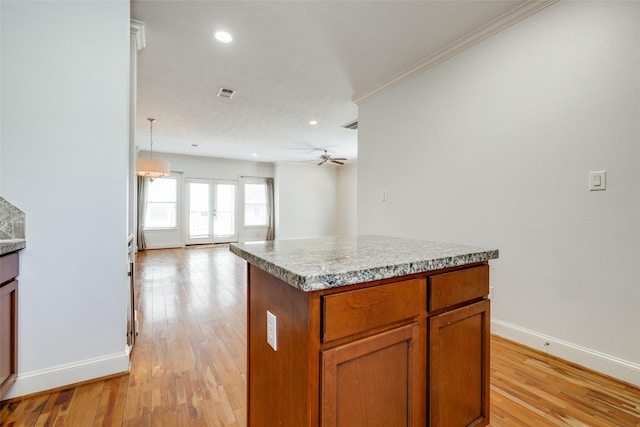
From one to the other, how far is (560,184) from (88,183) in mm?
3083

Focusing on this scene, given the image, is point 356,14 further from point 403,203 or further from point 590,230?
point 590,230

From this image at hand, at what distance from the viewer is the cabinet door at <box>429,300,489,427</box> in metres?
1.03

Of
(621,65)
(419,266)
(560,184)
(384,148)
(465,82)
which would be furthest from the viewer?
(384,148)

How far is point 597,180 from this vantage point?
1.83 meters

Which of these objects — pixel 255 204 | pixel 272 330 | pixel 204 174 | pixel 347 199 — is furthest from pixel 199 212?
pixel 272 330

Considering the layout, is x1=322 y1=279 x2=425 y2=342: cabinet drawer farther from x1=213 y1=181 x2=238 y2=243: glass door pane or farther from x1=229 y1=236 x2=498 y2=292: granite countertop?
x1=213 y1=181 x2=238 y2=243: glass door pane

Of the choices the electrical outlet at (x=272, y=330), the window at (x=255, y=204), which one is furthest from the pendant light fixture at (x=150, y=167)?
the electrical outlet at (x=272, y=330)

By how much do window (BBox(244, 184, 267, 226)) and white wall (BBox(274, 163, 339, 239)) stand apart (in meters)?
0.49

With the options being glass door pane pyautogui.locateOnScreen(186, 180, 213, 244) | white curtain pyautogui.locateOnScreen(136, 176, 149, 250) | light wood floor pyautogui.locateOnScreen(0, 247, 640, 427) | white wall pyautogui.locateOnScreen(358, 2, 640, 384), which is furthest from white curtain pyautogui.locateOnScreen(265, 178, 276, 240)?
white wall pyautogui.locateOnScreen(358, 2, 640, 384)

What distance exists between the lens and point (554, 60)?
2.03 meters

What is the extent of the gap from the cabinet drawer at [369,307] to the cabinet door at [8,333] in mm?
1703

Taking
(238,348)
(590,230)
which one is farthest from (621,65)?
(238,348)

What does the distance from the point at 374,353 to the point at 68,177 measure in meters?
1.96

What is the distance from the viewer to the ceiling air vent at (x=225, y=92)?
3646 millimetres
